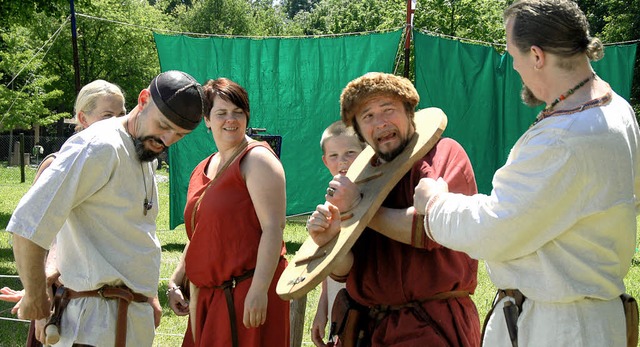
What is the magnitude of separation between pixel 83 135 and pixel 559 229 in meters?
1.69

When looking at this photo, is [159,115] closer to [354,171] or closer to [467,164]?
[354,171]

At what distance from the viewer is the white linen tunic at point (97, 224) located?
2.60 m

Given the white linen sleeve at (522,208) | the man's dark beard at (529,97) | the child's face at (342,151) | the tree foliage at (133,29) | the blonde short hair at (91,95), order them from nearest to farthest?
the white linen sleeve at (522,208), the man's dark beard at (529,97), the child's face at (342,151), the blonde short hair at (91,95), the tree foliage at (133,29)

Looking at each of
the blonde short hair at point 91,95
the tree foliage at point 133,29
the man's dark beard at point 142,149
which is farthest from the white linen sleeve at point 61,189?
the tree foliage at point 133,29

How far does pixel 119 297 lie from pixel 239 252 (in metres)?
0.63

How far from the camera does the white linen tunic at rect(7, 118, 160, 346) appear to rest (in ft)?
8.54

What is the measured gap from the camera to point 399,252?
8.54 feet

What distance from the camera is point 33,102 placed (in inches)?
1061

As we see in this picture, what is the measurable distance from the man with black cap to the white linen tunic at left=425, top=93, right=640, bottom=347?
4.17 feet

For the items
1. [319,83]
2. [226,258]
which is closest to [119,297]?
[226,258]

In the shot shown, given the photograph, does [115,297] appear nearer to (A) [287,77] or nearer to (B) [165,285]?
(B) [165,285]

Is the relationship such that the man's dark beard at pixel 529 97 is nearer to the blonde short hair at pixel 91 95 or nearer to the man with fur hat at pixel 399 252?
the man with fur hat at pixel 399 252

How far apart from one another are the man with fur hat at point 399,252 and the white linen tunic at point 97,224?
2.56 feet

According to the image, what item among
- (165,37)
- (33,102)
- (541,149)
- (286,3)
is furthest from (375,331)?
(286,3)
